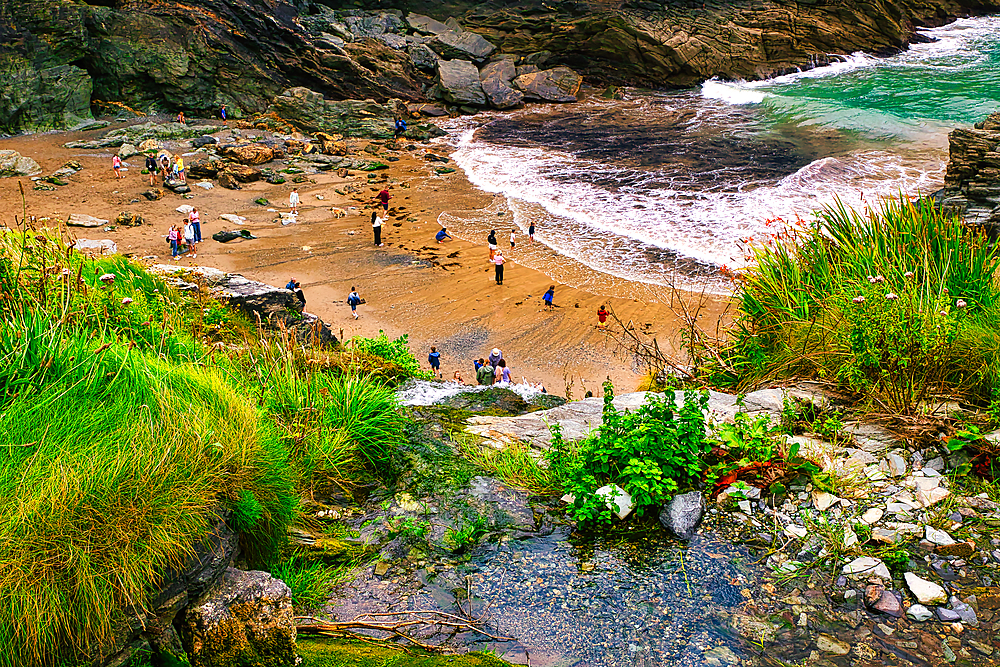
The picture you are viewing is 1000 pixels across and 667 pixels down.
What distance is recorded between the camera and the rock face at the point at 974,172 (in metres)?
14.6

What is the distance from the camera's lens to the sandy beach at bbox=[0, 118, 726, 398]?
1662cm

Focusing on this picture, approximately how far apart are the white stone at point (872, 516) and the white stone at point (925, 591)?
393mm

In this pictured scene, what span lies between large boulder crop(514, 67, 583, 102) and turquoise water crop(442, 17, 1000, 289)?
119cm

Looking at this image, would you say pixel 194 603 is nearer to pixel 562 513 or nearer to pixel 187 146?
pixel 562 513

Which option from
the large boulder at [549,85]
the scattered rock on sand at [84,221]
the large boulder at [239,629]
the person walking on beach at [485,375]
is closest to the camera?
the large boulder at [239,629]

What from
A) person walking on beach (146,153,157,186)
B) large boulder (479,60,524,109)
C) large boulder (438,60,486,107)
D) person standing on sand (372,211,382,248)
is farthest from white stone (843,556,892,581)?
large boulder (438,60,486,107)

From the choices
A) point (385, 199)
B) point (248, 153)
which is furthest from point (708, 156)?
point (248, 153)

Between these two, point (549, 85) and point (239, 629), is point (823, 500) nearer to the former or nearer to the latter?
point (239, 629)

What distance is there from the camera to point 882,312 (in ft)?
15.9

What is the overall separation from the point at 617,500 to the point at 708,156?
27.7 meters

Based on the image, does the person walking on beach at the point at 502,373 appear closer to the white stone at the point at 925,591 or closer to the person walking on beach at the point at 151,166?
the white stone at the point at 925,591

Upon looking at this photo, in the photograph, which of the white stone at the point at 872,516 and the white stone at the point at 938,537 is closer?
the white stone at the point at 938,537

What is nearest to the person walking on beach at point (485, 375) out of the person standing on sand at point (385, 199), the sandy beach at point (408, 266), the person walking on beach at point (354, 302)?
the sandy beach at point (408, 266)

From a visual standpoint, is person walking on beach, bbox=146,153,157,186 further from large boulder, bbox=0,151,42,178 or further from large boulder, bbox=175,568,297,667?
large boulder, bbox=175,568,297,667
